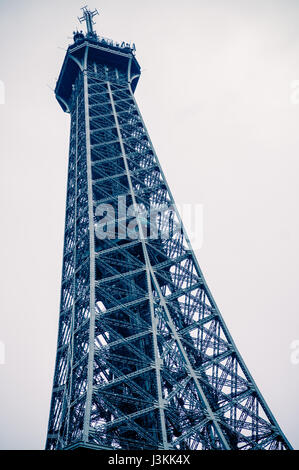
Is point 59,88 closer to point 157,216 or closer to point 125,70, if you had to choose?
point 125,70

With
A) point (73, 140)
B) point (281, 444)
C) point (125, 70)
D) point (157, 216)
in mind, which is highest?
point (125, 70)

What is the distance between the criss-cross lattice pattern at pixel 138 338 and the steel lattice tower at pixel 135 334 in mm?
53

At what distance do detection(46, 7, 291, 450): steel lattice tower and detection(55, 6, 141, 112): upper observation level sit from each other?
1100 centimetres

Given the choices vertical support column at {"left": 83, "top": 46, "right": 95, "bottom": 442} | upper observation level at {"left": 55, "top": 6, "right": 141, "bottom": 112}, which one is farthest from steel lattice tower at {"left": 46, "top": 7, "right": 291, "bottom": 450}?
upper observation level at {"left": 55, "top": 6, "right": 141, "bottom": 112}

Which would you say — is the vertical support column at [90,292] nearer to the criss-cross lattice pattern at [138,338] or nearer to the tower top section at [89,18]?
the criss-cross lattice pattern at [138,338]

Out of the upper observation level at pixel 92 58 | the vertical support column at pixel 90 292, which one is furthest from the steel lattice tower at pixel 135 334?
the upper observation level at pixel 92 58

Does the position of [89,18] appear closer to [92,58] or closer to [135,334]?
[92,58]

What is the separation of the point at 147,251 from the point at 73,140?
18.6 m

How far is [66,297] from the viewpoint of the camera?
26641 mm

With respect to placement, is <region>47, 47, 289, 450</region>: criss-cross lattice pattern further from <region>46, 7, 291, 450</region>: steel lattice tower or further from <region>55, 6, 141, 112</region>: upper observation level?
<region>55, 6, 141, 112</region>: upper observation level

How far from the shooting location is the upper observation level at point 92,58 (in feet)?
141

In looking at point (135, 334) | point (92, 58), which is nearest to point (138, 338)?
point (135, 334)

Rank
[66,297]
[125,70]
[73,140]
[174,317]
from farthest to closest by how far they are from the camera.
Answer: [125,70] → [73,140] → [66,297] → [174,317]

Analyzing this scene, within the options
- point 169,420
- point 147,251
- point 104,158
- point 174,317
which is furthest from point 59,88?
point 169,420
